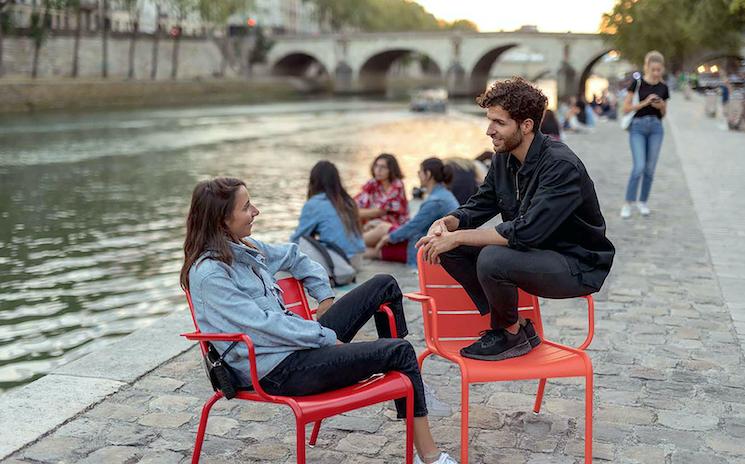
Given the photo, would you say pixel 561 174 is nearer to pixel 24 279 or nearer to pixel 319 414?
pixel 319 414

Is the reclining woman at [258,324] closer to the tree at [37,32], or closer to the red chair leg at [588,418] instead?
the red chair leg at [588,418]

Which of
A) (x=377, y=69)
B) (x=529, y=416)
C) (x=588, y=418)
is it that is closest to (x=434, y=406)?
(x=529, y=416)

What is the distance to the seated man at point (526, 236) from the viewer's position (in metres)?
3.76

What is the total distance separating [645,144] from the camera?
10.6m

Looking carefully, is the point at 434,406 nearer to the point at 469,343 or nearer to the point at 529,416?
the point at 469,343

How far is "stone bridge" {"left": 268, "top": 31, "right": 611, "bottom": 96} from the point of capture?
74875 mm

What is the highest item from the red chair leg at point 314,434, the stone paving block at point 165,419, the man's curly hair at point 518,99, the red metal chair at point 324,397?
the man's curly hair at point 518,99

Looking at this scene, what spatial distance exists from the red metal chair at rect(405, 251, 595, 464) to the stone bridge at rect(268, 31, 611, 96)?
71845 mm

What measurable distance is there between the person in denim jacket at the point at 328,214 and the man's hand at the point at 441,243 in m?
3.80

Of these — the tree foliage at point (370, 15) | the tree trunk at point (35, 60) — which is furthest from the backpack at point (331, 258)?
the tree foliage at point (370, 15)

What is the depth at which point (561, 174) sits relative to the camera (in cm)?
378

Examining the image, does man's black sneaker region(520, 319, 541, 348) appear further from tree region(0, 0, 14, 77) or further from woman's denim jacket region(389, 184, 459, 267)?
tree region(0, 0, 14, 77)

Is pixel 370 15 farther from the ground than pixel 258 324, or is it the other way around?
pixel 370 15

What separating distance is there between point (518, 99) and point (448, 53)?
7886cm
